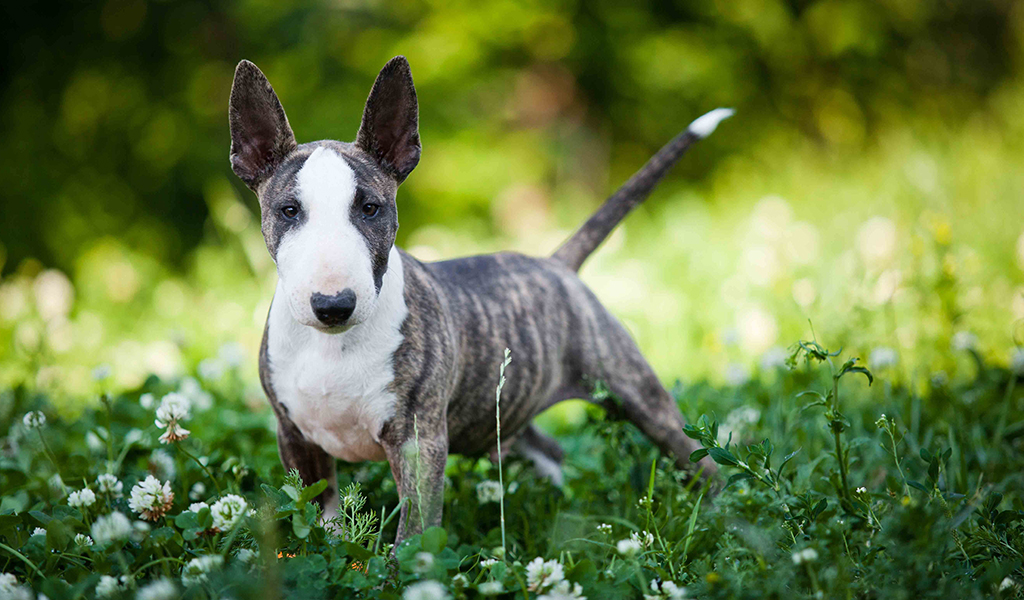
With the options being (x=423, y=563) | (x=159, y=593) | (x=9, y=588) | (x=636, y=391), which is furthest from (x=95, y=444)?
(x=636, y=391)

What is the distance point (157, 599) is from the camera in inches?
59.2

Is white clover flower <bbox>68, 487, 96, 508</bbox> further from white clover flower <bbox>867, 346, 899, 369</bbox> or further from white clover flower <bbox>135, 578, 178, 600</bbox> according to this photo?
white clover flower <bbox>867, 346, 899, 369</bbox>

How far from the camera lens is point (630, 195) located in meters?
3.13

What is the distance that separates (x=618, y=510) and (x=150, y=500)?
1515 millimetres

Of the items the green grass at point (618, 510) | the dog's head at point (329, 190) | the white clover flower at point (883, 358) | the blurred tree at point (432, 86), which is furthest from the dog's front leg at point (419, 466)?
the blurred tree at point (432, 86)

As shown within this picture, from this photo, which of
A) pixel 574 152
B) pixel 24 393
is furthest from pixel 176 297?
pixel 574 152

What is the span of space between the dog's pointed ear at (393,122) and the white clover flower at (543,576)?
1152 mm

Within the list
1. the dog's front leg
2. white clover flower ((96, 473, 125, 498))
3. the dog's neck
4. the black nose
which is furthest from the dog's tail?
white clover flower ((96, 473, 125, 498))

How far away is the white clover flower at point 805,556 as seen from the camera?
5.45ft

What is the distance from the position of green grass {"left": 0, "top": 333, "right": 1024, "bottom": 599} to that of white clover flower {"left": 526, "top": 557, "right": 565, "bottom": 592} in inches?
0.9

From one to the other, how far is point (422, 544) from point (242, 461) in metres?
1.22

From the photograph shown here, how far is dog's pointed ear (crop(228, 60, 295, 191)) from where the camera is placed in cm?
222

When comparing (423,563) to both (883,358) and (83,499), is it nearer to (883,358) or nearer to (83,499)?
(83,499)

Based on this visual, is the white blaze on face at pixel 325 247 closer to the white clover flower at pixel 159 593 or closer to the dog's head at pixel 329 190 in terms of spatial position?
the dog's head at pixel 329 190
